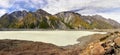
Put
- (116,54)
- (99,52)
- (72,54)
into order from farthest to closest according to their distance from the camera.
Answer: (72,54) < (99,52) < (116,54)

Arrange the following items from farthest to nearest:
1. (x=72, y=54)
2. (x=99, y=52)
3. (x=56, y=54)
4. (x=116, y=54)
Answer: (x=56, y=54) → (x=72, y=54) → (x=99, y=52) → (x=116, y=54)

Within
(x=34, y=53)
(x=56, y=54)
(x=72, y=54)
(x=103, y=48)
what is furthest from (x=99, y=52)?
(x=34, y=53)

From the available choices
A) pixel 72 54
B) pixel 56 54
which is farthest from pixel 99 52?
pixel 56 54

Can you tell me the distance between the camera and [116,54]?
23297 mm

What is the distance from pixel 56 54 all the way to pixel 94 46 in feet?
32.2

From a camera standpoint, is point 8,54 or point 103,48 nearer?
point 103,48

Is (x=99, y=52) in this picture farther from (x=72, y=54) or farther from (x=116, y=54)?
(x=72, y=54)

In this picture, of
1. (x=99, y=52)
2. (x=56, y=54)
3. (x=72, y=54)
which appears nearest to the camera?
(x=99, y=52)

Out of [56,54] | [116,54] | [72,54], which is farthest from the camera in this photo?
[56,54]

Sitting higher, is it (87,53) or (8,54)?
(87,53)

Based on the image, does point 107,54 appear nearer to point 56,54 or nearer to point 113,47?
point 113,47

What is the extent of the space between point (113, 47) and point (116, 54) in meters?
1.26

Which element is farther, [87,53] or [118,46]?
[87,53]

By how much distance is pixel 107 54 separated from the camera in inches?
954
